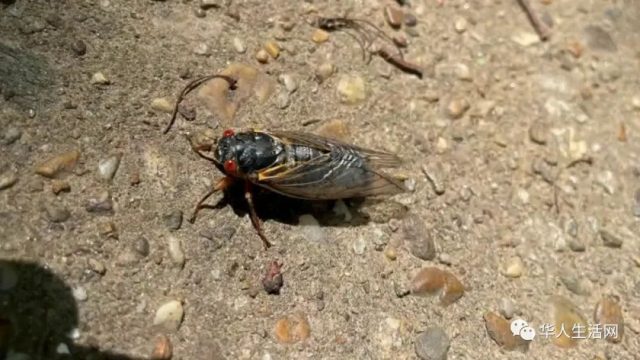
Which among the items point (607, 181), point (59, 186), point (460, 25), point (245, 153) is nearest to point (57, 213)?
point (59, 186)

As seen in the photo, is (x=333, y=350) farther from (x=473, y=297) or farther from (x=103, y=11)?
(x=103, y=11)

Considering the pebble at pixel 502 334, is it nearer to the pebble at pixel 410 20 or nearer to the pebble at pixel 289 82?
the pebble at pixel 289 82

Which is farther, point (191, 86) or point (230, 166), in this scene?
point (191, 86)

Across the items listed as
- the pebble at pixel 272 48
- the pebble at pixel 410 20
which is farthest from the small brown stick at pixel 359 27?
the pebble at pixel 272 48

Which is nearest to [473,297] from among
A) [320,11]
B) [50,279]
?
[320,11]

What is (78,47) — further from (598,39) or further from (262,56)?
(598,39)

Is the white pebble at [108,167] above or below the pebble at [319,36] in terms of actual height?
below
